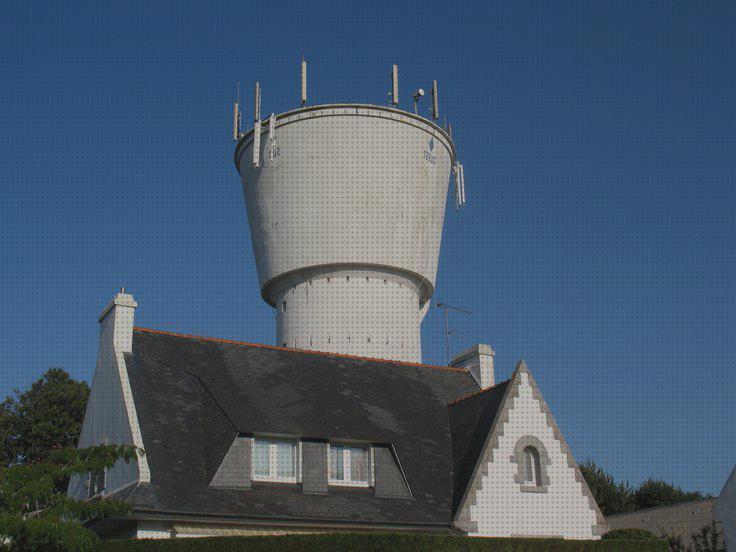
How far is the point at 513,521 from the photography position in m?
21.0

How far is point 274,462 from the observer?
66.6ft

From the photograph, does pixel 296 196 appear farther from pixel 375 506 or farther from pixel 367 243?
pixel 375 506

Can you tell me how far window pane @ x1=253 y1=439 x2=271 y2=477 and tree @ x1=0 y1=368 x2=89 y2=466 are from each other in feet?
67.7

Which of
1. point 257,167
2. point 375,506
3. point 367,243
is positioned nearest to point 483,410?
point 375,506

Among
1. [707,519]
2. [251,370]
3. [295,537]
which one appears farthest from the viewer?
[707,519]

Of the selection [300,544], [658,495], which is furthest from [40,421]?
[658,495]

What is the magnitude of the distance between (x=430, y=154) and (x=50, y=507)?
74.2 ft

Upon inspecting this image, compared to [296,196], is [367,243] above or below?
below

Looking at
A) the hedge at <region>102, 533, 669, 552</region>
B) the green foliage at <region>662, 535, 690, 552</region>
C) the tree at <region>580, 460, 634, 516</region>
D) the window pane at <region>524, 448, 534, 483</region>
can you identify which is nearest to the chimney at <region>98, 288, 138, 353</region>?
the hedge at <region>102, 533, 669, 552</region>

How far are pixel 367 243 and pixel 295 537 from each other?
1750cm

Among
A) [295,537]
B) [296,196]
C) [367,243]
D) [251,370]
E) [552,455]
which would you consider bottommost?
[295,537]

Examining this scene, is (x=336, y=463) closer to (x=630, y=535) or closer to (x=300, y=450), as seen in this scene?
(x=300, y=450)

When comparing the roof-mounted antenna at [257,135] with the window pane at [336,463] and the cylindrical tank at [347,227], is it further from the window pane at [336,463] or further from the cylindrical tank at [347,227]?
the window pane at [336,463]

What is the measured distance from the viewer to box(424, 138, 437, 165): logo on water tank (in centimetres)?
3475
